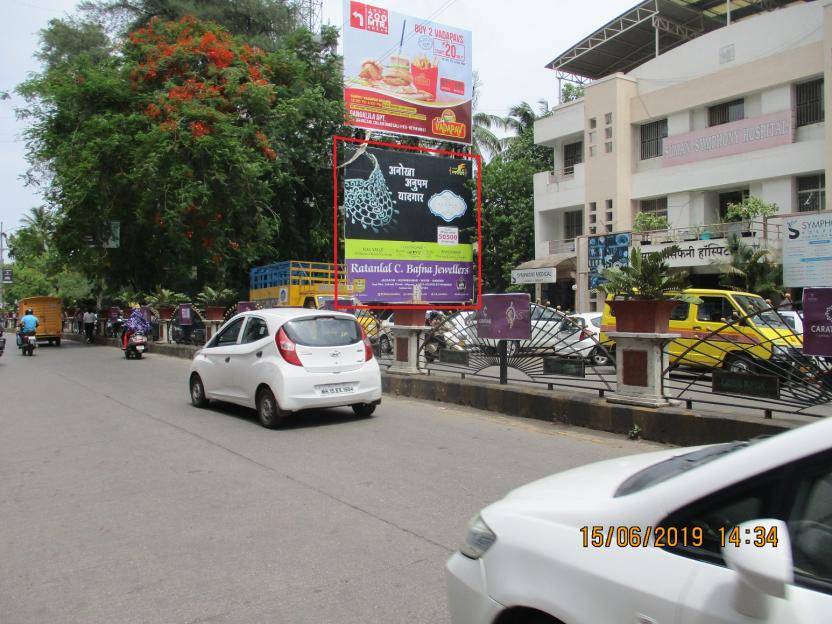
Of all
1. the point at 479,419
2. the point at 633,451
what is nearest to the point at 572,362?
the point at 479,419

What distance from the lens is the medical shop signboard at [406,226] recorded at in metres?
→ 12.4

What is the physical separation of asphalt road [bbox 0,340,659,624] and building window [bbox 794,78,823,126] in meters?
20.4

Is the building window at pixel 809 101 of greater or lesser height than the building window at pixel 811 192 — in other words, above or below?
above

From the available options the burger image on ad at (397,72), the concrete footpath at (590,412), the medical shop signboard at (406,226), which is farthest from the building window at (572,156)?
the concrete footpath at (590,412)

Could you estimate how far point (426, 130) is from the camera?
2153 centimetres

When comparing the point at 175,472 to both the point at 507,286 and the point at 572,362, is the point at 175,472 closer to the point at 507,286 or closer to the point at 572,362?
the point at 572,362

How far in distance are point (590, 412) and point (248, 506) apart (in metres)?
4.46

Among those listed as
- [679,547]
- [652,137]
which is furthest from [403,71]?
[679,547]

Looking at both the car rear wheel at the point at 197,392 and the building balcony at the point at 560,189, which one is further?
the building balcony at the point at 560,189

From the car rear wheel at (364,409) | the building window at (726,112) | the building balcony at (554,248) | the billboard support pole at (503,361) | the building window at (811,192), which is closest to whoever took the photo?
the car rear wheel at (364,409)

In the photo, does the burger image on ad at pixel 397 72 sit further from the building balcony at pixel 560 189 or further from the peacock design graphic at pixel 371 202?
the building balcony at pixel 560 189

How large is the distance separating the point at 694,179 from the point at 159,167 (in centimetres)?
1976

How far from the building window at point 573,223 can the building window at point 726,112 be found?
7.26 meters

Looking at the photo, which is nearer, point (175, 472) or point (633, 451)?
point (175, 472)
